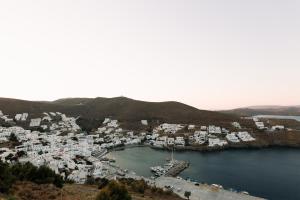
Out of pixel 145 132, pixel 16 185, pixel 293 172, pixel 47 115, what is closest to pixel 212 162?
pixel 293 172

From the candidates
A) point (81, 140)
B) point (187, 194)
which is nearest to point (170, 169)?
point (187, 194)

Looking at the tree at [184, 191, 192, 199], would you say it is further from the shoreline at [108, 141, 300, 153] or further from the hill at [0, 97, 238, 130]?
the hill at [0, 97, 238, 130]

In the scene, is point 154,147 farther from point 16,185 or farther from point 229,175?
point 16,185

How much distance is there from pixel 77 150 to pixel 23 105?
81.7 m

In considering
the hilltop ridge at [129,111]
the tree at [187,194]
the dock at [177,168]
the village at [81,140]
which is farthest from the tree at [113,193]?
the hilltop ridge at [129,111]

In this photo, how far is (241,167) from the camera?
8294 cm

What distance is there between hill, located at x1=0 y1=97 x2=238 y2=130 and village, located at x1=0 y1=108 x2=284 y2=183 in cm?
847

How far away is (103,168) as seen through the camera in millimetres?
74688

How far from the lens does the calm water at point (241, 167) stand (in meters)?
65.1

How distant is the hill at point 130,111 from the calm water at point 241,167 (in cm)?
4488

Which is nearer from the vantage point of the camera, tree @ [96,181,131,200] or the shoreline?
tree @ [96,181,131,200]

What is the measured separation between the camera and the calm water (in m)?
65.1

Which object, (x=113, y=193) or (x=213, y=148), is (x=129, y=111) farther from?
(x=113, y=193)

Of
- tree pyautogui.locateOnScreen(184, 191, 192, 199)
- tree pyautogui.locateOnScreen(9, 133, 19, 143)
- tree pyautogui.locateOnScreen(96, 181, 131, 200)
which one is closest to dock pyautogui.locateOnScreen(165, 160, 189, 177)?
tree pyautogui.locateOnScreen(184, 191, 192, 199)
